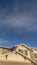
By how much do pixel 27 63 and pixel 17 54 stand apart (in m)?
3.10

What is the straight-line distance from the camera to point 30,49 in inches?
1628

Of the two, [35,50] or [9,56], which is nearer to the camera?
[9,56]

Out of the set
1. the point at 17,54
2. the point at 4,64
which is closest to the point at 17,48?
the point at 17,54

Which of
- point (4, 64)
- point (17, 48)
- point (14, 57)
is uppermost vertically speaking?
point (17, 48)

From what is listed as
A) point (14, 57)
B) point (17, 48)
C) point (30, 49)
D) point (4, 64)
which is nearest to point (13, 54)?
point (14, 57)

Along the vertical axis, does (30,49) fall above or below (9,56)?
above

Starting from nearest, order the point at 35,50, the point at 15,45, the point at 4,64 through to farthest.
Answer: the point at 4,64, the point at 15,45, the point at 35,50

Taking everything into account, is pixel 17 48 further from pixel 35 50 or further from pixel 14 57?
pixel 14 57

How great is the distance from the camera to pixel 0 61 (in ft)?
89.7

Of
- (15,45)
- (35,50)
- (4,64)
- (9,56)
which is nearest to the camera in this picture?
(4,64)

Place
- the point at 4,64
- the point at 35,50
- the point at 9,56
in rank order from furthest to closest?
the point at 35,50 → the point at 9,56 → the point at 4,64

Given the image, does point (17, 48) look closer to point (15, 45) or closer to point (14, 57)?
point (15, 45)

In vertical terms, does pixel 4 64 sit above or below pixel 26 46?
below

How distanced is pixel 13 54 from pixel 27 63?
12.4 feet
